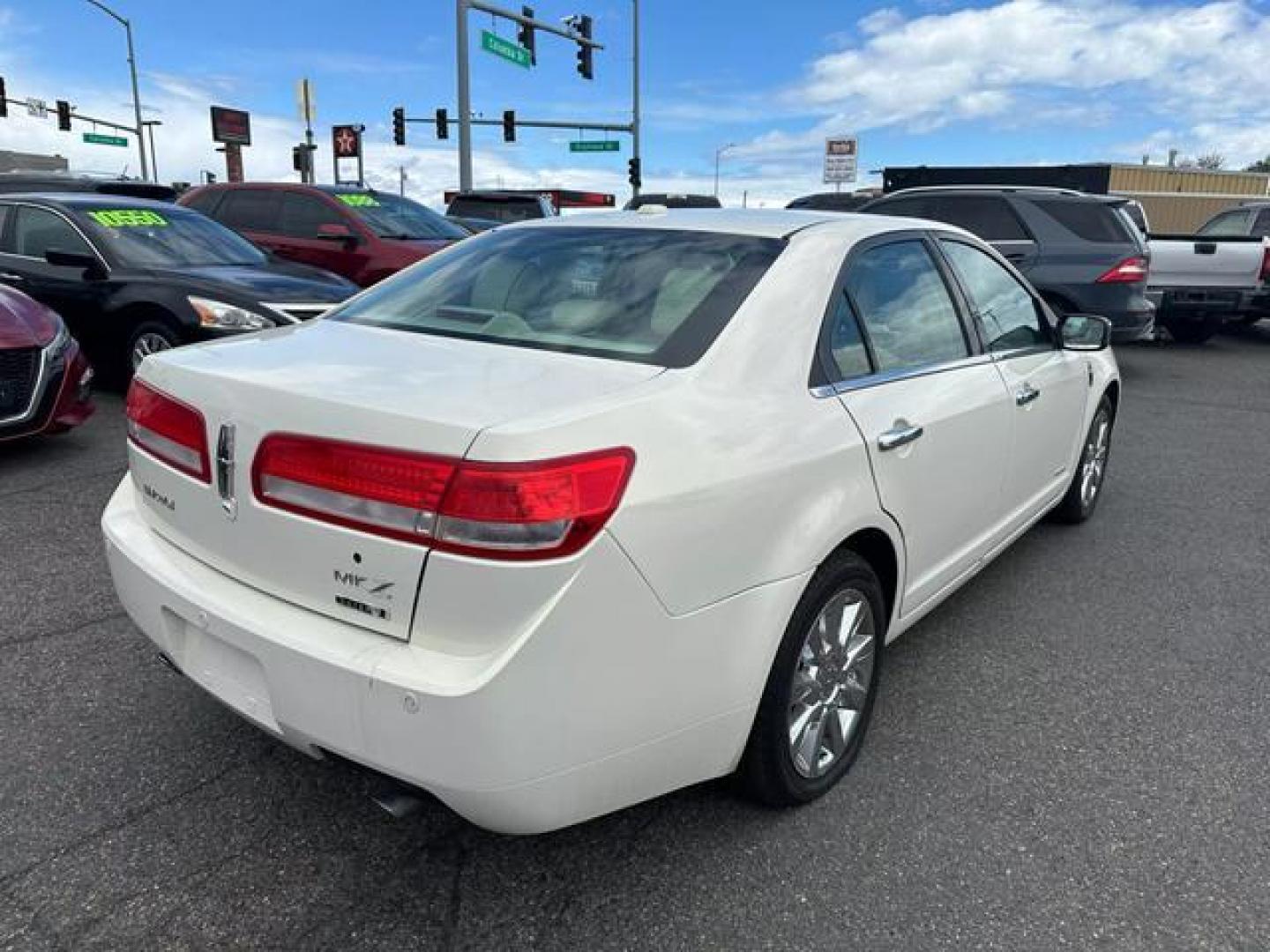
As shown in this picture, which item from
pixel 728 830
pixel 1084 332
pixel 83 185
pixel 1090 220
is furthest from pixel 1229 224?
pixel 83 185

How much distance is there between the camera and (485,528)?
5.78 ft

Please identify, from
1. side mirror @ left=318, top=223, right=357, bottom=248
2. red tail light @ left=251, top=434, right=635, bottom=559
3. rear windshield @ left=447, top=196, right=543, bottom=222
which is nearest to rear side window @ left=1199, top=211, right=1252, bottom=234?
rear windshield @ left=447, top=196, right=543, bottom=222

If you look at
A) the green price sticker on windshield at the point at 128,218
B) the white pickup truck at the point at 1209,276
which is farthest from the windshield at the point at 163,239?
the white pickup truck at the point at 1209,276

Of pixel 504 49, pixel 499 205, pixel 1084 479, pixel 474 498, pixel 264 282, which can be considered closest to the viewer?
pixel 474 498

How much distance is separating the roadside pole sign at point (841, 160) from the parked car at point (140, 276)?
62.4 feet

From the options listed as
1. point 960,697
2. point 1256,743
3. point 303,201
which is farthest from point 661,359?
point 303,201

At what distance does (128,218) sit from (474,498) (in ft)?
22.9

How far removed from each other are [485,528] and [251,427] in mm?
640

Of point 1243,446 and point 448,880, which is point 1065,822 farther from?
point 1243,446

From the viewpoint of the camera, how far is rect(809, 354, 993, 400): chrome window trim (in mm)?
2455

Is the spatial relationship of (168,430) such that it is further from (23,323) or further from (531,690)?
(23,323)

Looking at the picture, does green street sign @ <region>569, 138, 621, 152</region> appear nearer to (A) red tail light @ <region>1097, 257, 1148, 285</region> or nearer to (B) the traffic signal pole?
(B) the traffic signal pole

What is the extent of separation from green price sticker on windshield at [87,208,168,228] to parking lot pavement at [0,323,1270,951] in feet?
14.8

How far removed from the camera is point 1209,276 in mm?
11055
